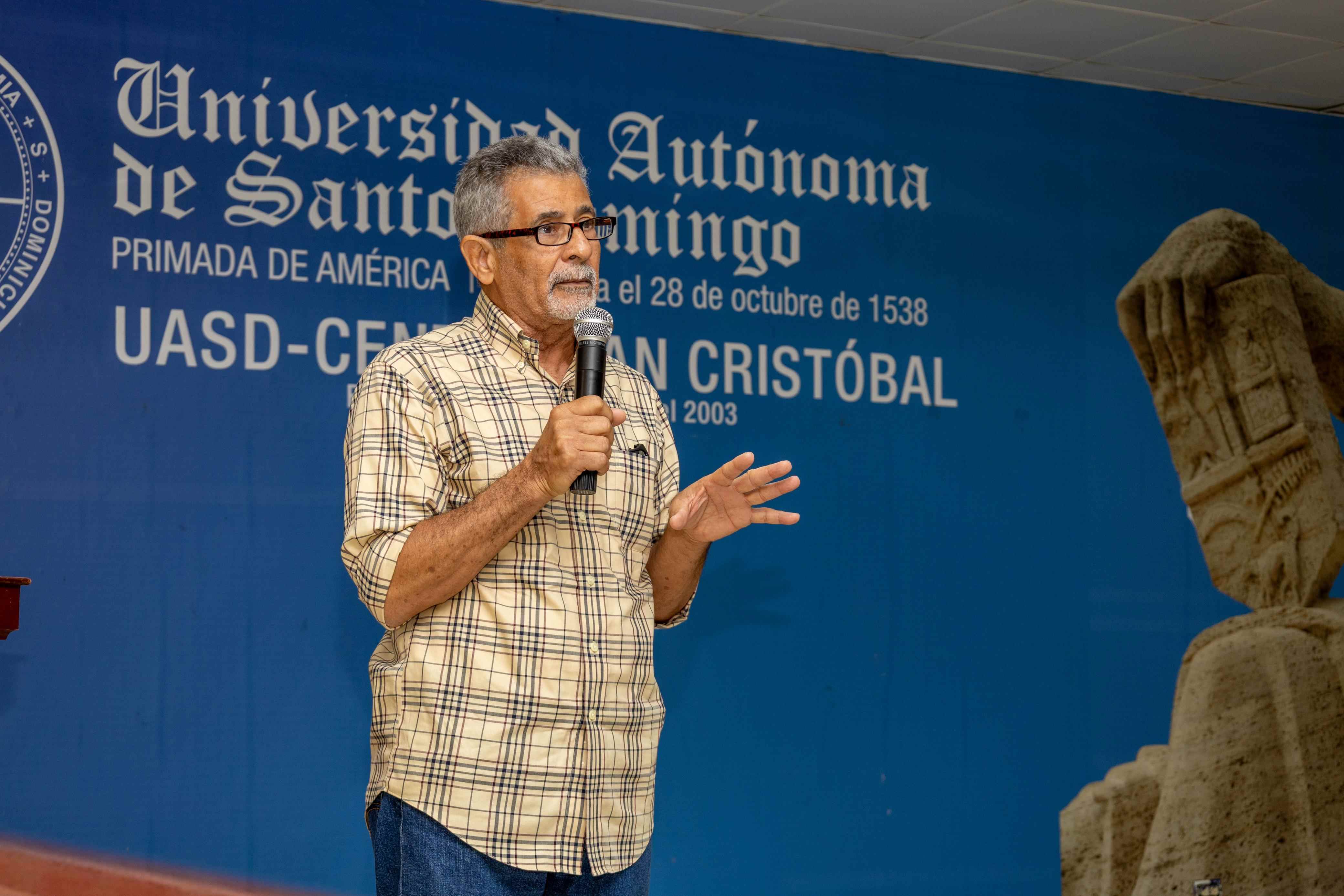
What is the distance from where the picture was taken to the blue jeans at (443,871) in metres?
1.70

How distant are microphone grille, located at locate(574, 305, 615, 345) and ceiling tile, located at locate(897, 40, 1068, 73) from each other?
229cm

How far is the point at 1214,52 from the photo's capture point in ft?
12.8

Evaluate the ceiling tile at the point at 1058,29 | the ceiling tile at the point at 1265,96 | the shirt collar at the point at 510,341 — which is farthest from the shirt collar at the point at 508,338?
the ceiling tile at the point at 1265,96

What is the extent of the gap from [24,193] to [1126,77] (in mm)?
3111

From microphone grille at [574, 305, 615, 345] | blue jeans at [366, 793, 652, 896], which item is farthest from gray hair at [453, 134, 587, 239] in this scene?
blue jeans at [366, 793, 652, 896]

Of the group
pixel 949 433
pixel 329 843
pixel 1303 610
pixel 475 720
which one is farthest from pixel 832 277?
pixel 475 720

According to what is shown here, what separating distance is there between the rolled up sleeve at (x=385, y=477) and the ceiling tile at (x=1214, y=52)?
2841mm

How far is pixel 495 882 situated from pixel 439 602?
37 cm

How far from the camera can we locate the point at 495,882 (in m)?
1.73

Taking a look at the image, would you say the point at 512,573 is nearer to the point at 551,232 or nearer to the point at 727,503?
the point at 727,503

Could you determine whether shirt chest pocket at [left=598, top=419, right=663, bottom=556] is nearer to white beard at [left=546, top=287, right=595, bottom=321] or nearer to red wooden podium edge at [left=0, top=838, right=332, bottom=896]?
white beard at [left=546, top=287, right=595, bottom=321]

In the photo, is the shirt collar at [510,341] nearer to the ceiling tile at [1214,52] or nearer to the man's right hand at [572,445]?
the man's right hand at [572,445]

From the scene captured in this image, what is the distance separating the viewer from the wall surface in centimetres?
299

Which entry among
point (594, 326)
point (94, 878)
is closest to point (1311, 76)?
point (594, 326)
